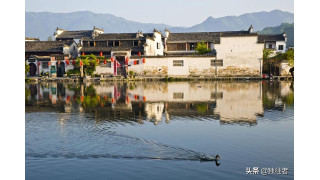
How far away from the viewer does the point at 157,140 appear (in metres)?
14.2

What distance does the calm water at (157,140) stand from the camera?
35.7ft

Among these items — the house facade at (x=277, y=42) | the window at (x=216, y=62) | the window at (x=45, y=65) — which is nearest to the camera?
the window at (x=216, y=62)

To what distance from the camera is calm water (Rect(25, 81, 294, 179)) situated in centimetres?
1088

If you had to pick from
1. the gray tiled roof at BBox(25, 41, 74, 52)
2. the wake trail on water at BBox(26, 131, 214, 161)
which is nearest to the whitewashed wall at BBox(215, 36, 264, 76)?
the gray tiled roof at BBox(25, 41, 74, 52)

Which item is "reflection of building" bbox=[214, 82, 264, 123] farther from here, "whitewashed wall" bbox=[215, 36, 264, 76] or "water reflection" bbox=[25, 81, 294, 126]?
"whitewashed wall" bbox=[215, 36, 264, 76]

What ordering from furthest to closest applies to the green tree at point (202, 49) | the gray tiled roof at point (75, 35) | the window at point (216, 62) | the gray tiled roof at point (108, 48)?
1. the gray tiled roof at point (75, 35)
2. the green tree at point (202, 49)
3. the gray tiled roof at point (108, 48)
4. the window at point (216, 62)

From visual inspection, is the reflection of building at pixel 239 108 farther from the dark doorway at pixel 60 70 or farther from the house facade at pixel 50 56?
the dark doorway at pixel 60 70

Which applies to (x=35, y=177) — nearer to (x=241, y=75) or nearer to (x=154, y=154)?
(x=154, y=154)

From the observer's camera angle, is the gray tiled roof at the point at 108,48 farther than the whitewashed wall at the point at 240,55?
Yes

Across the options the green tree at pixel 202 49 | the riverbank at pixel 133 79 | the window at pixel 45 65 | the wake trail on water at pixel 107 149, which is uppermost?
the green tree at pixel 202 49

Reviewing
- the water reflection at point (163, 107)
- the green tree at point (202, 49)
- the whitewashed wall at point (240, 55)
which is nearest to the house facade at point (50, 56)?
the green tree at point (202, 49)

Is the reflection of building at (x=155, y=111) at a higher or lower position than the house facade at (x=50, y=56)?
lower

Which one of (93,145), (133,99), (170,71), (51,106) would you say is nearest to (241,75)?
(170,71)

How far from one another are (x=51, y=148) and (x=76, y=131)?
2780mm
